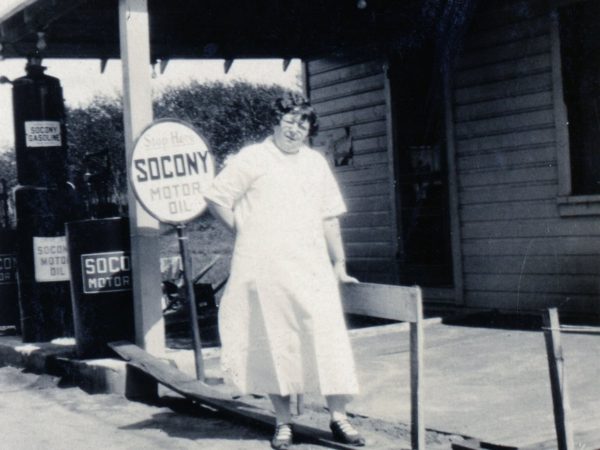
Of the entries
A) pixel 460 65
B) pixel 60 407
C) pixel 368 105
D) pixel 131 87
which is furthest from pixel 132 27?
pixel 368 105

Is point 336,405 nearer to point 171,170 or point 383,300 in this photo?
point 383,300

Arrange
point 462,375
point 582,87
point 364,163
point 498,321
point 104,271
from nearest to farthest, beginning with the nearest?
point 462,375
point 104,271
point 582,87
point 498,321
point 364,163

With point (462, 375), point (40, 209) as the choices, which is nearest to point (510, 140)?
point (462, 375)

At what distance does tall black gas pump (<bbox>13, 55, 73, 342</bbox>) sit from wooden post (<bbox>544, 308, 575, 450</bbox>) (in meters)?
5.85

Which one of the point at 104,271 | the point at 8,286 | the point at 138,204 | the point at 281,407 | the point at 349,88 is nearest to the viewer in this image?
the point at 281,407

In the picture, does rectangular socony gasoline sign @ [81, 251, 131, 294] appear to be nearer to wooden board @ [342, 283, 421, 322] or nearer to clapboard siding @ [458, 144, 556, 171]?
wooden board @ [342, 283, 421, 322]

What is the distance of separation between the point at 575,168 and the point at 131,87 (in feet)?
14.6

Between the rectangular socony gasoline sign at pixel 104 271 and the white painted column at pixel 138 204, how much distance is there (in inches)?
8.8

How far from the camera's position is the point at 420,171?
1150cm

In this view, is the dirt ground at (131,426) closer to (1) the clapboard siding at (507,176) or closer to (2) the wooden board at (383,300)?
(2) the wooden board at (383,300)

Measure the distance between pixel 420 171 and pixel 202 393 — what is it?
5.97 m

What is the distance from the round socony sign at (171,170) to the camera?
6.62 metres

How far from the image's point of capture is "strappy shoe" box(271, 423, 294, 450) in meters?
5.00

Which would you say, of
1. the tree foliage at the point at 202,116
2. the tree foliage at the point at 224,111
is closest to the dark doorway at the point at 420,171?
the tree foliage at the point at 202,116
